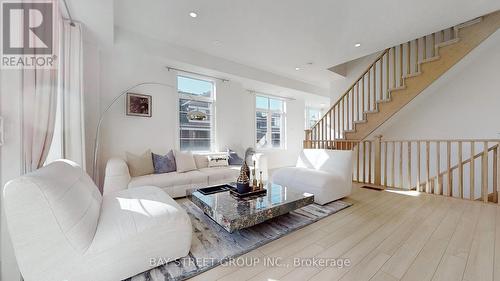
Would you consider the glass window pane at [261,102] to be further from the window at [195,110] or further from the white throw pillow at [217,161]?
the white throw pillow at [217,161]

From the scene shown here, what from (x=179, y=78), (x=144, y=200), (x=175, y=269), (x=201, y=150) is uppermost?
(x=179, y=78)

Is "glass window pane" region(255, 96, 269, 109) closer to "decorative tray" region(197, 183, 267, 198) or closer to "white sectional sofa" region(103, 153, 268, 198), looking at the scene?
"white sectional sofa" region(103, 153, 268, 198)

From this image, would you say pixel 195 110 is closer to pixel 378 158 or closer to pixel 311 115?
pixel 378 158

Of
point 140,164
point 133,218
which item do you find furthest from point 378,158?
point 140,164

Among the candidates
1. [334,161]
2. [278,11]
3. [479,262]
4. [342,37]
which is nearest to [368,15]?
[342,37]

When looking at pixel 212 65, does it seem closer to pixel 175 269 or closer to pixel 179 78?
pixel 179 78

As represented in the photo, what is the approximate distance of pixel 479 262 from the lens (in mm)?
1543

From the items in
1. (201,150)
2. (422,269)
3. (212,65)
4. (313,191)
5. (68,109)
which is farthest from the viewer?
(201,150)

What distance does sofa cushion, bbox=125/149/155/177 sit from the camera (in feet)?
10.4

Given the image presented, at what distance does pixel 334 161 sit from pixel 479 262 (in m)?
1.89

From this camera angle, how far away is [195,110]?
441 cm

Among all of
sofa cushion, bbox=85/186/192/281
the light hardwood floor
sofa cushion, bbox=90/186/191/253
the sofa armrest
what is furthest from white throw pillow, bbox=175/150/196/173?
the light hardwood floor

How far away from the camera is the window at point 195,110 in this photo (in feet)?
14.1

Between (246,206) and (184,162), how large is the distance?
1960 millimetres
